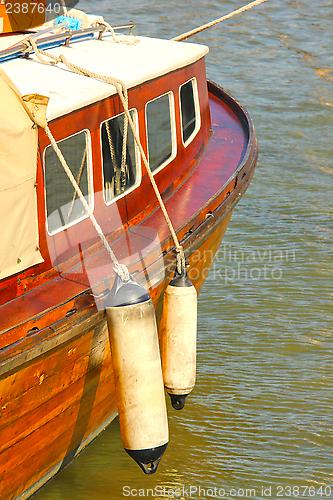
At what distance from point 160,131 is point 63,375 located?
92.5 inches

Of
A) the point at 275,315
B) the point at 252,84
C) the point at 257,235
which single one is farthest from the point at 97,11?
the point at 275,315

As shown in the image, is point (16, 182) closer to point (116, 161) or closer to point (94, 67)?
point (116, 161)

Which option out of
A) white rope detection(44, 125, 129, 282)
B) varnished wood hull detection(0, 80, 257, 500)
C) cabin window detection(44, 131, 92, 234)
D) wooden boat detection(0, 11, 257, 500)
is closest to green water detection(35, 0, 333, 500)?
varnished wood hull detection(0, 80, 257, 500)

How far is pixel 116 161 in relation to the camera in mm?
4441

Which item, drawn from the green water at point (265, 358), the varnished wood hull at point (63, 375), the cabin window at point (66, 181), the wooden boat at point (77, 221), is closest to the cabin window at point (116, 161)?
the wooden boat at point (77, 221)

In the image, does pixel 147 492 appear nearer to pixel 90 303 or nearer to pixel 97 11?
pixel 90 303

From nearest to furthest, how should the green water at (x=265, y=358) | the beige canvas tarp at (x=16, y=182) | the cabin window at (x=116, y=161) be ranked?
the beige canvas tarp at (x=16, y=182) → the cabin window at (x=116, y=161) → the green water at (x=265, y=358)

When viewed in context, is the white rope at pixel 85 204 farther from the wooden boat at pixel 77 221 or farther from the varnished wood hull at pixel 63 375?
the varnished wood hull at pixel 63 375

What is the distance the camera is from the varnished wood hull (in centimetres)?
350

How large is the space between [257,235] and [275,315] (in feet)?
5.91

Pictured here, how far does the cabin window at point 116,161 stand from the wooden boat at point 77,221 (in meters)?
0.01

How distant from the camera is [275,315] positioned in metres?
6.60

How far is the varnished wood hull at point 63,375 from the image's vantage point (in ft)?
11.5

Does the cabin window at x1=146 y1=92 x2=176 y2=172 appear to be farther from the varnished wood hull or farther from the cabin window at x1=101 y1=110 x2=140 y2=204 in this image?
the varnished wood hull
